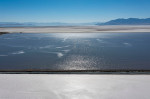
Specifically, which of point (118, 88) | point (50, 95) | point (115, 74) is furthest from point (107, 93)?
point (115, 74)

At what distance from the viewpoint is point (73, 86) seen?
305 inches

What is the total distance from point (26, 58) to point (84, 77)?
6.49 m

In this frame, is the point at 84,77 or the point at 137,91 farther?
the point at 84,77

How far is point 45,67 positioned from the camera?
11461 mm

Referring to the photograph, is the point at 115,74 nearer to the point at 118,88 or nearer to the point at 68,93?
the point at 118,88

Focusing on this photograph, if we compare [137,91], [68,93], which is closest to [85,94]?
[68,93]

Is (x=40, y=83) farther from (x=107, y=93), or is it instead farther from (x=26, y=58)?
(x=26, y=58)

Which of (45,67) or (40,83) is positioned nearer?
(40,83)

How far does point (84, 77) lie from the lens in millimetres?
8992

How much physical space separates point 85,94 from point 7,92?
115 inches

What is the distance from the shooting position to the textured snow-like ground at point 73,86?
22.2 ft

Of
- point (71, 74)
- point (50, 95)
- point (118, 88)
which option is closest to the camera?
point (50, 95)

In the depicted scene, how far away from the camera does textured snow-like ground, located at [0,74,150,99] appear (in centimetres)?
678

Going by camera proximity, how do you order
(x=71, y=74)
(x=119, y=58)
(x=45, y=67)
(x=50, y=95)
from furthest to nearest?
(x=119, y=58)
(x=45, y=67)
(x=71, y=74)
(x=50, y=95)
